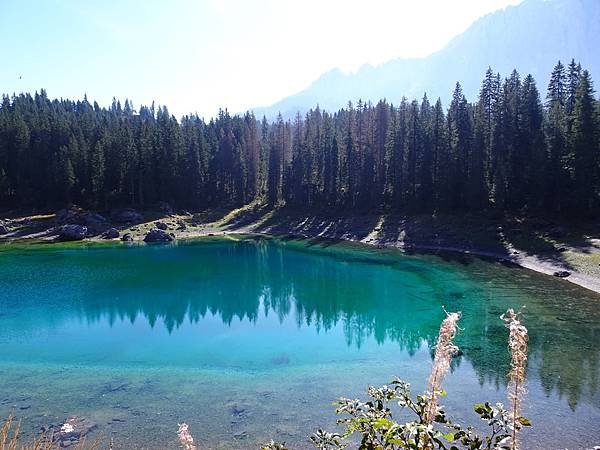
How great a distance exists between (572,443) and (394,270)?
35.1 meters

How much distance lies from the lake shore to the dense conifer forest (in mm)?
4607

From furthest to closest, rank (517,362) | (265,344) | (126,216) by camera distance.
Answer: (126,216)
(265,344)
(517,362)

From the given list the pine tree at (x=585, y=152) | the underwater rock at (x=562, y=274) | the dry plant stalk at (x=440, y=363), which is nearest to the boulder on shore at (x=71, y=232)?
the underwater rock at (x=562, y=274)

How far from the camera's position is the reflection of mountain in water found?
26.2 metres

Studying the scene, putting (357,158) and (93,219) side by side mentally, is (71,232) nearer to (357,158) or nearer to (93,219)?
(93,219)

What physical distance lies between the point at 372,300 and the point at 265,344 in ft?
45.5

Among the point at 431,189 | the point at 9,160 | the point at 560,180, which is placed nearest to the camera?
the point at 560,180

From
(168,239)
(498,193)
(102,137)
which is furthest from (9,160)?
(498,193)

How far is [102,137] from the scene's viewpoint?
338 feet

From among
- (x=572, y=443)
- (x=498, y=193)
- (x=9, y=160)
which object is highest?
(x=9, y=160)

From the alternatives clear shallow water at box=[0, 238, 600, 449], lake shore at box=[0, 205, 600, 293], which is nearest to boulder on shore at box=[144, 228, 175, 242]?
lake shore at box=[0, 205, 600, 293]

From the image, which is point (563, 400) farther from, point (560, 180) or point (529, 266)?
point (560, 180)

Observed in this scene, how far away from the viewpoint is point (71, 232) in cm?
7838

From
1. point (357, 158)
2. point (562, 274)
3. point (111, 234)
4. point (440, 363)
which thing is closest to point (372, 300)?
point (562, 274)
